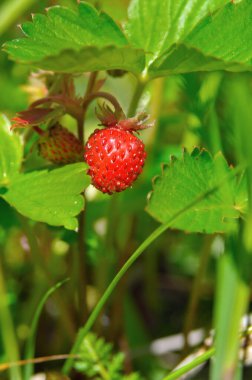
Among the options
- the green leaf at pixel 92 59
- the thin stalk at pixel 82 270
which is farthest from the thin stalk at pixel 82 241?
the green leaf at pixel 92 59

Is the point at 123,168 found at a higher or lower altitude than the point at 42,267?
higher

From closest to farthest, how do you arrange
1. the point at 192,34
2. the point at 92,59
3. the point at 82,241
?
the point at 92,59
the point at 192,34
the point at 82,241

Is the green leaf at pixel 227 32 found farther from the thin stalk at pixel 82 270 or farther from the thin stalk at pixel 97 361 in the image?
the thin stalk at pixel 97 361

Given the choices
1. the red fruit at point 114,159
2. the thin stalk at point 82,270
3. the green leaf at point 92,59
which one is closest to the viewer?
the green leaf at point 92,59

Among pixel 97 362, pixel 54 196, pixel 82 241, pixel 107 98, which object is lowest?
pixel 97 362

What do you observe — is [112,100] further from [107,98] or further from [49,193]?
[49,193]

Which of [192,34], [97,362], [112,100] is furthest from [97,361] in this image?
[192,34]

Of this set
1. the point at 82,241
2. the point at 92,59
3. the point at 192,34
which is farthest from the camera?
the point at 82,241

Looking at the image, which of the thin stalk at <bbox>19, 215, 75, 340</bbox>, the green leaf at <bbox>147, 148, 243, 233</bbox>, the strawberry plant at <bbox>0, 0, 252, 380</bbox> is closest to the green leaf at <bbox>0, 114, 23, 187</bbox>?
the strawberry plant at <bbox>0, 0, 252, 380</bbox>
